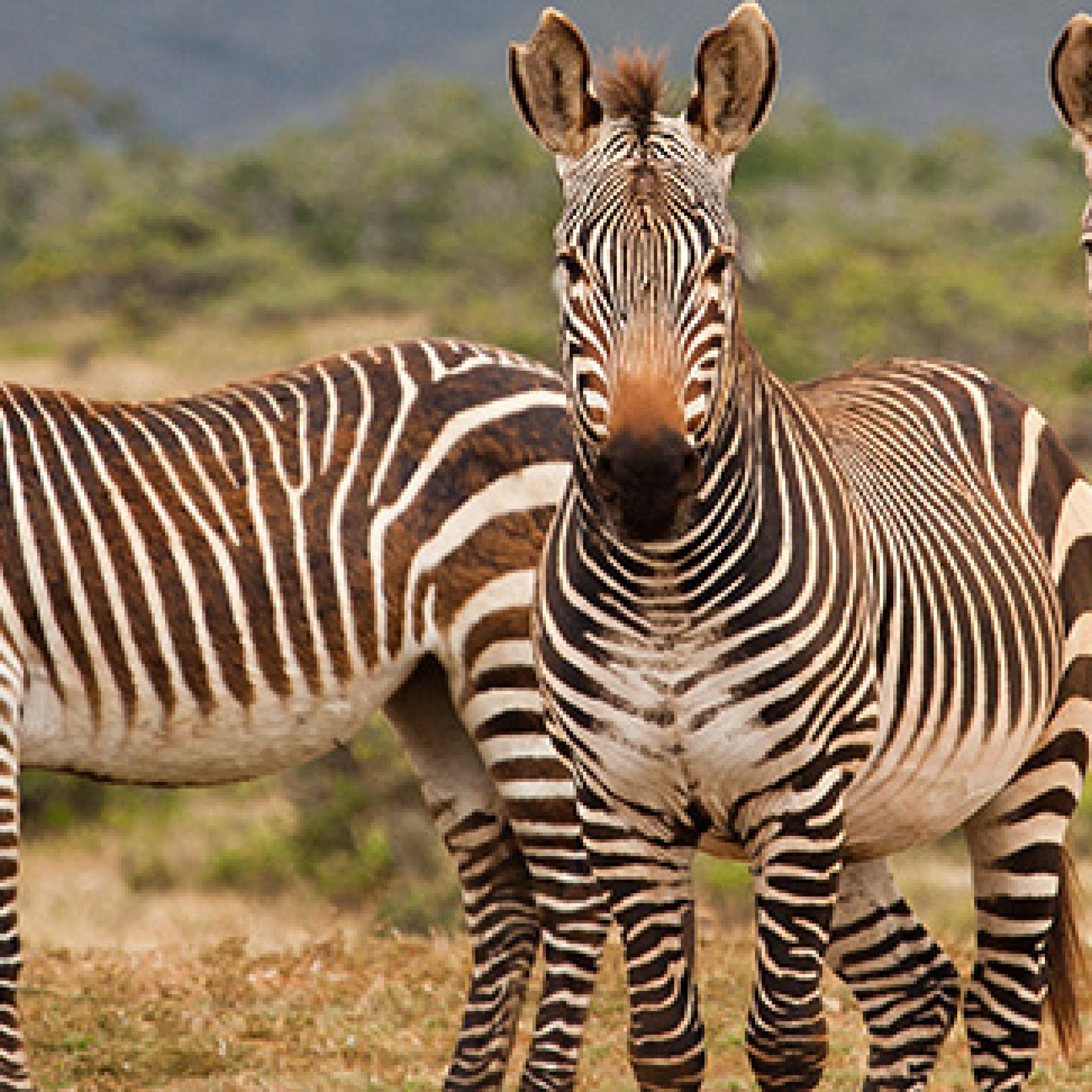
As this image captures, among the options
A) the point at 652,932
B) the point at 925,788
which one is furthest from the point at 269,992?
the point at 925,788

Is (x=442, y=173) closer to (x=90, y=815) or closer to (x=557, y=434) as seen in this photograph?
(x=90, y=815)

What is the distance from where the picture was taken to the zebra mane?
425cm

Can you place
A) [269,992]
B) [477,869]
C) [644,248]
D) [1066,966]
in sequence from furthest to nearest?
[269,992], [477,869], [1066,966], [644,248]

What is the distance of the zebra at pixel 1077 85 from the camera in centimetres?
444

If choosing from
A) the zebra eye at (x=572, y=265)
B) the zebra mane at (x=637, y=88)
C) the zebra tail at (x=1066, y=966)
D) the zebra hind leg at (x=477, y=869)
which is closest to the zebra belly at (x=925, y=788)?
the zebra tail at (x=1066, y=966)

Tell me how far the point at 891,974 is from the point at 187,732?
7.37 feet

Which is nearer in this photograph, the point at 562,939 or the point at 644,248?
the point at 644,248

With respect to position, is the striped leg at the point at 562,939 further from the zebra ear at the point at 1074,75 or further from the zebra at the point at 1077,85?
the zebra ear at the point at 1074,75

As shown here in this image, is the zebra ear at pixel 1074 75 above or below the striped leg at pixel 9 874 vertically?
above

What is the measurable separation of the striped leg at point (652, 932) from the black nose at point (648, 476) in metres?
0.85

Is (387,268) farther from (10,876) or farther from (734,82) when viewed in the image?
(734,82)

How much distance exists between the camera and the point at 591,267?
4.04 meters

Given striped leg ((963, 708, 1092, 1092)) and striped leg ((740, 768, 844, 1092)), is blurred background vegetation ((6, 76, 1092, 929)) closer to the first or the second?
striped leg ((740, 768, 844, 1092))

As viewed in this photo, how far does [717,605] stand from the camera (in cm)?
417
